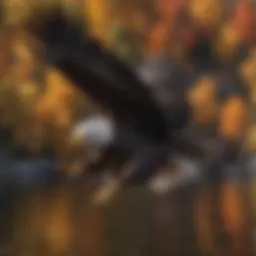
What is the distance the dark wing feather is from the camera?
4.84ft

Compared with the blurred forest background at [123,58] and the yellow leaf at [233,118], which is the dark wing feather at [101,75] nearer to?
the blurred forest background at [123,58]

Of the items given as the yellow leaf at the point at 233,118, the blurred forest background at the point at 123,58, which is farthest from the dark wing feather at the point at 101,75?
the yellow leaf at the point at 233,118

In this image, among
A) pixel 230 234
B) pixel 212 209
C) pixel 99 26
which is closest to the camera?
pixel 230 234

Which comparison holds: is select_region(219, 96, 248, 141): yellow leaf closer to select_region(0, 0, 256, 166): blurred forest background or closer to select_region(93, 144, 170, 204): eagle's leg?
select_region(0, 0, 256, 166): blurred forest background

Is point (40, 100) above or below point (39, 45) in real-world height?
below

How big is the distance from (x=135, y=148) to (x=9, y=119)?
34 cm

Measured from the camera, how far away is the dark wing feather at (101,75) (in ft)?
4.84

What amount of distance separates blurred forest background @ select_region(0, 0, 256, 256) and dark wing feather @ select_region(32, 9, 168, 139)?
0.09ft

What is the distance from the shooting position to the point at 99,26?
1.51m

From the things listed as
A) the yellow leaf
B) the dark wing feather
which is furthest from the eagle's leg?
the yellow leaf

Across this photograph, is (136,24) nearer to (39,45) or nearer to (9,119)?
(39,45)

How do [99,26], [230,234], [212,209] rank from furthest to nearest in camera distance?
[99,26] < [212,209] < [230,234]

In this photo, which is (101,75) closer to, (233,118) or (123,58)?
(123,58)

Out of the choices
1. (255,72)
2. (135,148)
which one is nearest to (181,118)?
(135,148)
